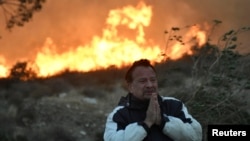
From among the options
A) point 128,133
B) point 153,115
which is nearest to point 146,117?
point 153,115

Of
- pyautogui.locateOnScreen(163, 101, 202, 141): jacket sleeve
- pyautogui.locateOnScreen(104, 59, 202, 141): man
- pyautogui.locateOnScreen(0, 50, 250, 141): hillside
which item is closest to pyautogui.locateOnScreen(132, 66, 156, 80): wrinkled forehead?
pyautogui.locateOnScreen(104, 59, 202, 141): man

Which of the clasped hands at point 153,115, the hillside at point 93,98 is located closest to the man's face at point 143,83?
the clasped hands at point 153,115

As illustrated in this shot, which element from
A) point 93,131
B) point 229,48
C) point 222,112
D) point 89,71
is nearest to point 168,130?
point 222,112

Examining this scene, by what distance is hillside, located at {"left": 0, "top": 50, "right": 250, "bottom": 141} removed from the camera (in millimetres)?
10227

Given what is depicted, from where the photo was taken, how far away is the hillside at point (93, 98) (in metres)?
10.2

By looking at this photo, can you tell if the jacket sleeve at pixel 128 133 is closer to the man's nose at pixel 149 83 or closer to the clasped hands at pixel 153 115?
the clasped hands at pixel 153 115

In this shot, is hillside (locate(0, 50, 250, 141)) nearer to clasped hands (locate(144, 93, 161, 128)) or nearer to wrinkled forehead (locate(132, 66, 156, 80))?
wrinkled forehead (locate(132, 66, 156, 80))

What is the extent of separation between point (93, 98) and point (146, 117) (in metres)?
19.1

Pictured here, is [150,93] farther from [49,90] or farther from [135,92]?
[49,90]

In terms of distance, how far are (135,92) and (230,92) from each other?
6023 mm

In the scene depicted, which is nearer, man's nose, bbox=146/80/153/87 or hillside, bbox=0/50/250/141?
man's nose, bbox=146/80/153/87

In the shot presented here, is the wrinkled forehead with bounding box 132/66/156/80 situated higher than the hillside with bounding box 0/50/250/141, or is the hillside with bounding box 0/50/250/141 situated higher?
the wrinkled forehead with bounding box 132/66/156/80

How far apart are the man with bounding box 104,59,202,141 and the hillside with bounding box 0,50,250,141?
16.9 feet

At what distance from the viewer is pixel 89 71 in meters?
30.0
